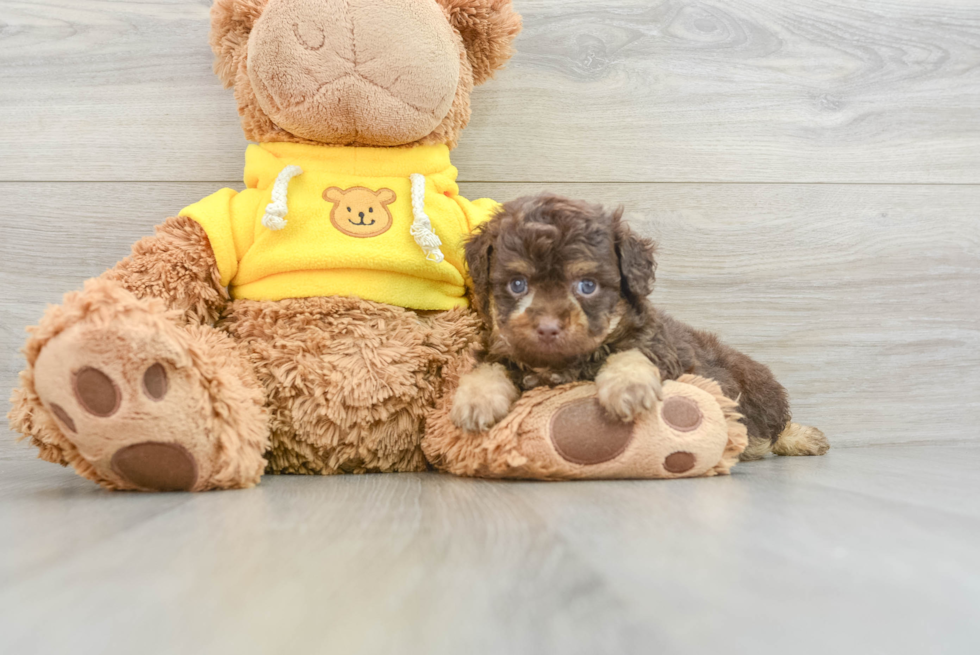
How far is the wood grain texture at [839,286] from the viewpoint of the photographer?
209 centimetres

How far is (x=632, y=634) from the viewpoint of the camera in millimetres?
596

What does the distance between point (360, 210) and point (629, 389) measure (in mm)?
747

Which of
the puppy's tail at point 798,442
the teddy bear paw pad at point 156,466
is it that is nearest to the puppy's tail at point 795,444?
the puppy's tail at point 798,442

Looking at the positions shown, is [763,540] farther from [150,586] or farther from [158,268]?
[158,268]

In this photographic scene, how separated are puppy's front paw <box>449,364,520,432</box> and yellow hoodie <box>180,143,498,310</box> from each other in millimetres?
296

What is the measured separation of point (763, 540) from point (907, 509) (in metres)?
0.37

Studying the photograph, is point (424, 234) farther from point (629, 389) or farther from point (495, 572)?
point (495, 572)

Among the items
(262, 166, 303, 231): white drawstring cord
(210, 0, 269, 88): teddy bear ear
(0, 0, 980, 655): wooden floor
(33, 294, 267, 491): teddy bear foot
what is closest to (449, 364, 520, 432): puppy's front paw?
(0, 0, 980, 655): wooden floor

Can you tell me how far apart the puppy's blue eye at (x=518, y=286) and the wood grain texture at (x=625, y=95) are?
73 cm

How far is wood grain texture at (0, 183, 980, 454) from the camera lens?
6.87 ft

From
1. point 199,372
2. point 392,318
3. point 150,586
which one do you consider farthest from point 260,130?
point 150,586

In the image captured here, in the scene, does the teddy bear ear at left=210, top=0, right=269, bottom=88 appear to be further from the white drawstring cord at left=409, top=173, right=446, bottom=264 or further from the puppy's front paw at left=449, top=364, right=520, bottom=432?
the puppy's front paw at left=449, top=364, right=520, bottom=432

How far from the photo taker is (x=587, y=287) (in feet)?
4.55

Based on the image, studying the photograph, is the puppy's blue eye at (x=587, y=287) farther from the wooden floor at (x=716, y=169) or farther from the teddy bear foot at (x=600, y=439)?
the wooden floor at (x=716, y=169)
